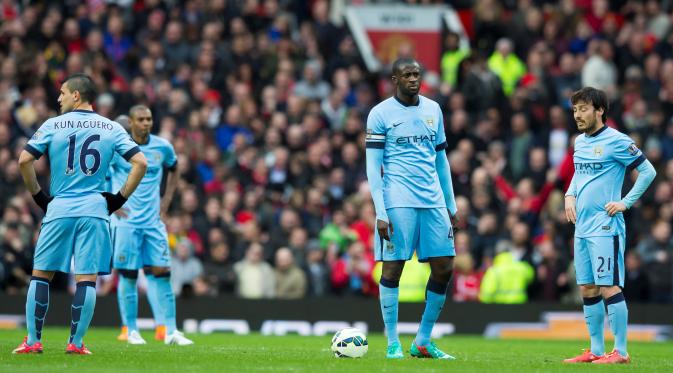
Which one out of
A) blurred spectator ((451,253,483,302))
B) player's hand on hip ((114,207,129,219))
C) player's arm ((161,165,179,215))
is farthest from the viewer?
blurred spectator ((451,253,483,302))

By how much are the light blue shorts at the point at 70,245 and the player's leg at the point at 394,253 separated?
8.84 feet

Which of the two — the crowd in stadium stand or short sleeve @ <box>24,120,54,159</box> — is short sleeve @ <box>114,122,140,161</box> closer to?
short sleeve @ <box>24,120,54,159</box>

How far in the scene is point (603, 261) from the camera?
12.2 meters

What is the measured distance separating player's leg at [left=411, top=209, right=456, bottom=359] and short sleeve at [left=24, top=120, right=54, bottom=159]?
363 centimetres

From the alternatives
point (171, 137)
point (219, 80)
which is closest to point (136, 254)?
point (171, 137)

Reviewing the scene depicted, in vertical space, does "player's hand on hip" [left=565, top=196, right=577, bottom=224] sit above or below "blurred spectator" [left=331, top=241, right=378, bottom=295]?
above

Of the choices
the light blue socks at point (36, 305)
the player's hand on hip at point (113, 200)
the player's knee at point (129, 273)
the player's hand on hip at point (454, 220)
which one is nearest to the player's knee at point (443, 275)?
the player's hand on hip at point (454, 220)

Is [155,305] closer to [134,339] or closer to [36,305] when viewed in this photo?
[134,339]

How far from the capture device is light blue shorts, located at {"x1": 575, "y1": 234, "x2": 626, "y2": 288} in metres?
12.2

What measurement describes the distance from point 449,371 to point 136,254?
6.14 metres

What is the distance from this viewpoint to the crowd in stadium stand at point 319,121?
21078 millimetres

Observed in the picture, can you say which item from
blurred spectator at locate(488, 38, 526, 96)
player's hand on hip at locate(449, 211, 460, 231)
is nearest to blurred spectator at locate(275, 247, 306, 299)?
blurred spectator at locate(488, 38, 526, 96)

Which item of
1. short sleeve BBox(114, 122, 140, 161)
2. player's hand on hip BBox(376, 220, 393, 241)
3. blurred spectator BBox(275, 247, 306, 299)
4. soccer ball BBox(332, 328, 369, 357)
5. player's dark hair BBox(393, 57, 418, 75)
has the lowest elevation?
soccer ball BBox(332, 328, 369, 357)

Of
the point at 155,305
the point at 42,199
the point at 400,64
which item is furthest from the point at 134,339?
the point at 400,64
